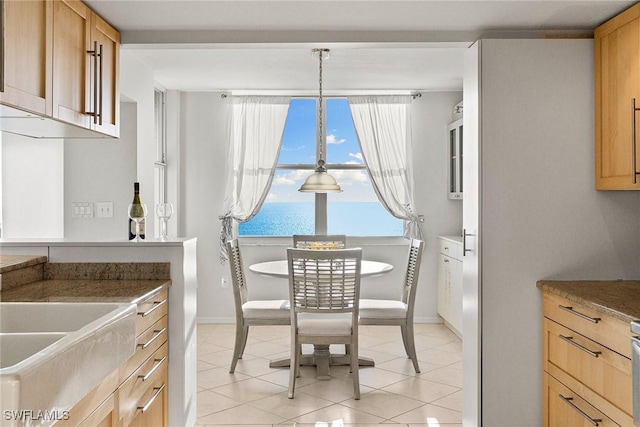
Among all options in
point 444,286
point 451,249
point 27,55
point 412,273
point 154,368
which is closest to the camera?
point 27,55

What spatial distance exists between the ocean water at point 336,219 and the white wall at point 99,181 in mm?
1950

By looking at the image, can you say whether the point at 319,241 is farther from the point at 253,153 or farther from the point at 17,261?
the point at 17,261

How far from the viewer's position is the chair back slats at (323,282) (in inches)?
143

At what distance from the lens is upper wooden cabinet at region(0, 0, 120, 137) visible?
198 centimetres

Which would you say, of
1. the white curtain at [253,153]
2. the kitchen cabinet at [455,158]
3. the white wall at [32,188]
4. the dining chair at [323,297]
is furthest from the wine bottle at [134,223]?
the kitchen cabinet at [455,158]

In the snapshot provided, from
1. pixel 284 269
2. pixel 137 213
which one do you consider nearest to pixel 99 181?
pixel 137 213

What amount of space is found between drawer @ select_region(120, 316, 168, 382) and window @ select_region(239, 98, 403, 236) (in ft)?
10.5

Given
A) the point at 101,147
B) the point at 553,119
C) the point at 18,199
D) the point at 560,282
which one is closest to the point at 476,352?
the point at 560,282

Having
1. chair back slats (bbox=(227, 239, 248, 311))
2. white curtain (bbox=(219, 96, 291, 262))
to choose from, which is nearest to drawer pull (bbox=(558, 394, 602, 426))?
chair back slats (bbox=(227, 239, 248, 311))

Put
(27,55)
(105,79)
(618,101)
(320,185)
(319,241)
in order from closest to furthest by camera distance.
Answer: (27,55) → (618,101) → (105,79) → (320,185) → (319,241)

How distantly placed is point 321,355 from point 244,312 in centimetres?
65

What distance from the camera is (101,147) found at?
4.13 meters

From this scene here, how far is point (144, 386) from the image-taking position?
242cm

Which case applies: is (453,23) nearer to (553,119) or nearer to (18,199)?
(553,119)
